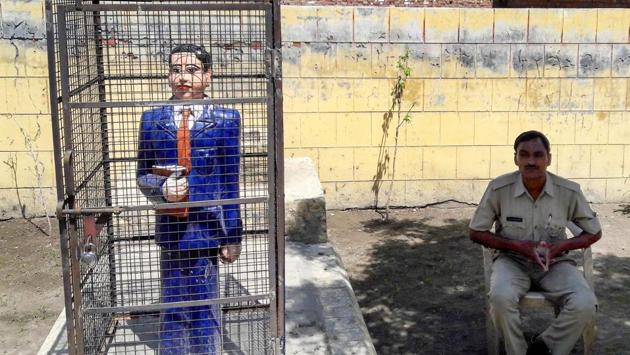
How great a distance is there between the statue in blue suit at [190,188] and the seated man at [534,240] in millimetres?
1662

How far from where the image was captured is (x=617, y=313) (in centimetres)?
529

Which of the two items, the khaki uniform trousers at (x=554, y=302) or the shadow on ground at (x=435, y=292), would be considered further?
the shadow on ground at (x=435, y=292)

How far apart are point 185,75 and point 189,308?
3.68 feet

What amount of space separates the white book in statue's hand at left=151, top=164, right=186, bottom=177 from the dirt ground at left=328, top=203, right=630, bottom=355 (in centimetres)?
215

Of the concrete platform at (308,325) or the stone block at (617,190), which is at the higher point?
the stone block at (617,190)

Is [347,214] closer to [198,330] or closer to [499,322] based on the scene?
[499,322]

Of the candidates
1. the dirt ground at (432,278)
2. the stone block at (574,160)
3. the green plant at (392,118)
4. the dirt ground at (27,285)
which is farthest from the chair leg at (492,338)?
the stone block at (574,160)

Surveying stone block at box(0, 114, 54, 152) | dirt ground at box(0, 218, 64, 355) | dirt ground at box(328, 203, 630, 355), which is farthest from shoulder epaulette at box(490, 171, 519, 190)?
stone block at box(0, 114, 54, 152)

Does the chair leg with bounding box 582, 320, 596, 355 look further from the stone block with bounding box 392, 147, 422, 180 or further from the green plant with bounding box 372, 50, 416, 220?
the stone block with bounding box 392, 147, 422, 180

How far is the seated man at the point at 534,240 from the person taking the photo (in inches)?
165

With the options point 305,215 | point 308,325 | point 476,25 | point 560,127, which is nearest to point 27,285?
point 305,215

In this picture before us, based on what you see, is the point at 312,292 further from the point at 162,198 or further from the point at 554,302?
the point at 162,198

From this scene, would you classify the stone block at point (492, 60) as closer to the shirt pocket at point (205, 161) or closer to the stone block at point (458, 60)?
the stone block at point (458, 60)

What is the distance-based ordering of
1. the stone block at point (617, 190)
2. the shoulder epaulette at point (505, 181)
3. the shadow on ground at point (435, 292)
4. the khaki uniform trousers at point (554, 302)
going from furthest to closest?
the stone block at point (617, 190) < the shadow on ground at point (435, 292) < the shoulder epaulette at point (505, 181) < the khaki uniform trousers at point (554, 302)
